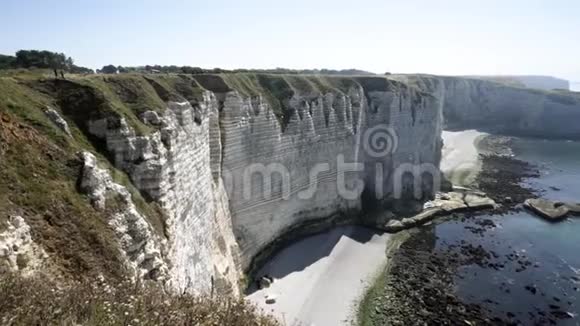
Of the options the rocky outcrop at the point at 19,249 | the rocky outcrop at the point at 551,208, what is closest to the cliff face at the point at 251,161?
the rocky outcrop at the point at 19,249

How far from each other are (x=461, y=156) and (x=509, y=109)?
49.4 meters

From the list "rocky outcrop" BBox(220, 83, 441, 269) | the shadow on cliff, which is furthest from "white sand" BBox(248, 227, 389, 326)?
"rocky outcrop" BBox(220, 83, 441, 269)

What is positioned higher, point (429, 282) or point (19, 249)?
point (19, 249)

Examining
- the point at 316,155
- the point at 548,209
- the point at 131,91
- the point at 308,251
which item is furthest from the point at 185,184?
the point at 548,209

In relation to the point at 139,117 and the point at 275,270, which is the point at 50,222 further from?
the point at 275,270

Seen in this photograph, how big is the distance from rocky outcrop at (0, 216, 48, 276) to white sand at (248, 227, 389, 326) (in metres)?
15.9

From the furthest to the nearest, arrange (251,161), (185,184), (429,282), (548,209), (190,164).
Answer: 1. (548,209)
2. (251,161)
3. (429,282)
4. (190,164)
5. (185,184)

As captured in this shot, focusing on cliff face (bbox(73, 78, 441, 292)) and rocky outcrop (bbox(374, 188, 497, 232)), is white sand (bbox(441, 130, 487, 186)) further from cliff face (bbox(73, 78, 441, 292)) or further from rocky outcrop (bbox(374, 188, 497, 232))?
cliff face (bbox(73, 78, 441, 292))

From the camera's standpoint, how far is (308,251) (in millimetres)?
34406

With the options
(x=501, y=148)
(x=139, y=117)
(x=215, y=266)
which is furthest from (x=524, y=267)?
(x=501, y=148)

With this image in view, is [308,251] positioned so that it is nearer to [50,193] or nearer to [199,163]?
[199,163]

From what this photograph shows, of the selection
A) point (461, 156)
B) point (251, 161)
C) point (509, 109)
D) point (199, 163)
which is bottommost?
point (461, 156)

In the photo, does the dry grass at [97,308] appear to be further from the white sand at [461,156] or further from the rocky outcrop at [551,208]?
the white sand at [461,156]

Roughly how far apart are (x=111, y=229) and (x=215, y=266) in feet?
37.4
